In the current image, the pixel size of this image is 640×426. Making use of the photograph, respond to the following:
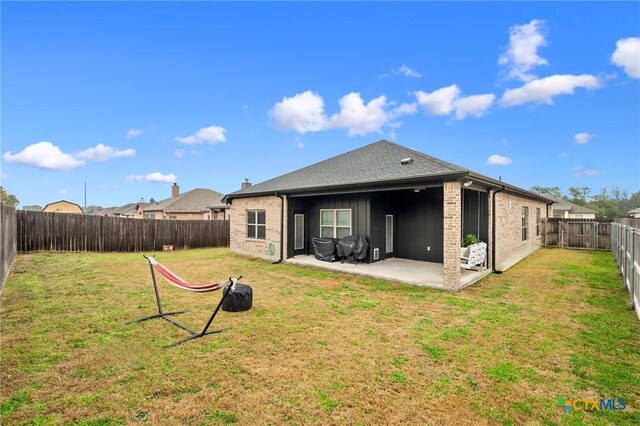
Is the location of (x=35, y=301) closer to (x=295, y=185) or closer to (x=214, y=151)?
(x=295, y=185)

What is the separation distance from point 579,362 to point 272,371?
366 cm

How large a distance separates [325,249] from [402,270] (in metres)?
2.88

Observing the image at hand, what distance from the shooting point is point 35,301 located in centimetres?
590

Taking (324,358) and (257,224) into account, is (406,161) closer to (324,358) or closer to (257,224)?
(324,358)

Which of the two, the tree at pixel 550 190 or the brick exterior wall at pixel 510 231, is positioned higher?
the tree at pixel 550 190

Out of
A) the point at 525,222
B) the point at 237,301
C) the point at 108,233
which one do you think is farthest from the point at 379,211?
the point at 108,233

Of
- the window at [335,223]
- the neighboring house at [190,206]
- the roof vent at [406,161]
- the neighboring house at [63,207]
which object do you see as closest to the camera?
the roof vent at [406,161]

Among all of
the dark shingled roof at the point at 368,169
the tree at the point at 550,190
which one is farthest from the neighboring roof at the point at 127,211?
the tree at the point at 550,190

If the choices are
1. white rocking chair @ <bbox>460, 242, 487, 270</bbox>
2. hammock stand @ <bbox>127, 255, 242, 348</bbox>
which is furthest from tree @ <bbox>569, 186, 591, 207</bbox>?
hammock stand @ <bbox>127, 255, 242, 348</bbox>

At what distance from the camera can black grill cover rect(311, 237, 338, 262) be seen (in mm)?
10691

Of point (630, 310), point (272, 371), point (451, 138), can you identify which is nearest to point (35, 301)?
point (272, 371)

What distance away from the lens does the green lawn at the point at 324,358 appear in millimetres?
2650

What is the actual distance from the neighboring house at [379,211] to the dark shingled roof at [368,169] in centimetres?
4

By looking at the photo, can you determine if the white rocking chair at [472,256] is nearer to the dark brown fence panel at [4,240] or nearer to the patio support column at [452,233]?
the patio support column at [452,233]
